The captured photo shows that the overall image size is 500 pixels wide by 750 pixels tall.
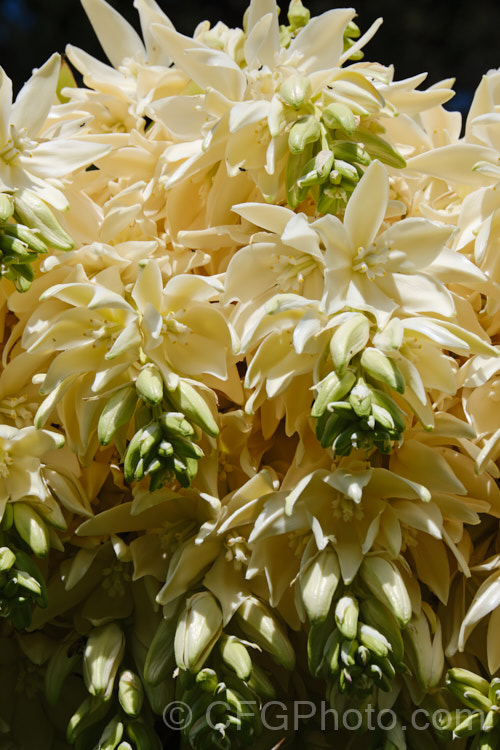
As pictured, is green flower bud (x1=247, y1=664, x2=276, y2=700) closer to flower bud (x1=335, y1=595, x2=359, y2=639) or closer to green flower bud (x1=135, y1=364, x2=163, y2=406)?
flower bud (x1=335, y1=595, x2=359, y2=639)

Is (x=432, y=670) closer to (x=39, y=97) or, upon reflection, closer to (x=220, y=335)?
(x=220, y=335)

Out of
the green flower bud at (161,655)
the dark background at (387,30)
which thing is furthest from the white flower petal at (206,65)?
the dark background at (387,30)

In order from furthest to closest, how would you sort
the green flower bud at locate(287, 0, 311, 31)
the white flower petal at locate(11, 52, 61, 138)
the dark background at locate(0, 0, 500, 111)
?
the dark background at locate(0, 0, 500, 111), the green flower bud at locate(287, 0, 311, 31), the white flower petal at locate(11, 52, 61, 138)

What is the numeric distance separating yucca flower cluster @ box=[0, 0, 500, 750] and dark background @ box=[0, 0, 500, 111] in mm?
1369

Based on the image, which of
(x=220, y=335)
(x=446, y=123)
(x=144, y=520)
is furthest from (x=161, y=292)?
(x=446, y=123)

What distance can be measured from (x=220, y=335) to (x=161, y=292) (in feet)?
0.14

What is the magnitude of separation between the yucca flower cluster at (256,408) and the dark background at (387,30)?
53.9 inches

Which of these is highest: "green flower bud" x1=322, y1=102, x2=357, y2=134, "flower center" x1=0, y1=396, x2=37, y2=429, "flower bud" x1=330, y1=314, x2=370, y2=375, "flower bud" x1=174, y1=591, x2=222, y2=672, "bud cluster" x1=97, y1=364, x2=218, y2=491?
"green flower bud" x1=322, y1=102, x2=357, y2=134

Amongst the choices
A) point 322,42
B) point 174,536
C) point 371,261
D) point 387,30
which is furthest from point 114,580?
point 387,30

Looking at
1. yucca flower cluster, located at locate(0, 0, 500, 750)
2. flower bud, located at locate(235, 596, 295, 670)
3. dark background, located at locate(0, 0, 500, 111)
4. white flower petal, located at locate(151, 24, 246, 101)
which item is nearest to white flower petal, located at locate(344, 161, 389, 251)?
yucca flower cluster, located at locate(0, 0, 500, 750)

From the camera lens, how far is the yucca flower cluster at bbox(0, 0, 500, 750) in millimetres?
555

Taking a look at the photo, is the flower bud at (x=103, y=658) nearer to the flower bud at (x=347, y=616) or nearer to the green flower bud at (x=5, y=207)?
the flower bud at (x=347, y=616)

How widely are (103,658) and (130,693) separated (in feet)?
0.09

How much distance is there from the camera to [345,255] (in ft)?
1.89
